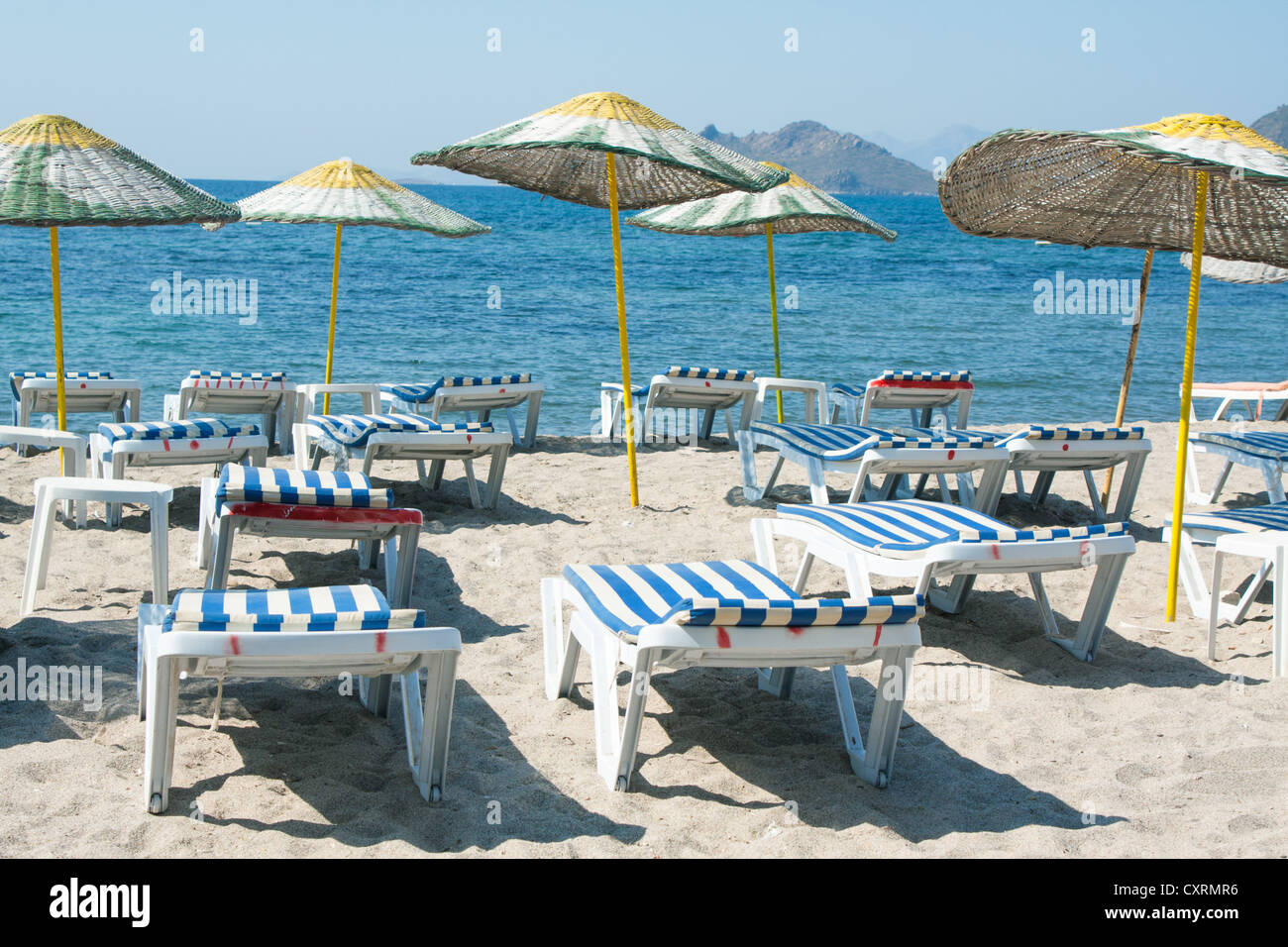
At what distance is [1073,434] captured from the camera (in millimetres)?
6812

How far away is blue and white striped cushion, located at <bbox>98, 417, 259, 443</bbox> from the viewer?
6.24 m

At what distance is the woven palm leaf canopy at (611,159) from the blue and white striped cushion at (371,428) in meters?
1.10

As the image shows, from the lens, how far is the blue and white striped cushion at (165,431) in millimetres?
6242

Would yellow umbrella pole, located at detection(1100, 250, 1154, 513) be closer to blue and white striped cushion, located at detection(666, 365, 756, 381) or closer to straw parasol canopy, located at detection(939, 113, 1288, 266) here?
straw parasol canopy, located at detection(939, 113, 1288, 266)

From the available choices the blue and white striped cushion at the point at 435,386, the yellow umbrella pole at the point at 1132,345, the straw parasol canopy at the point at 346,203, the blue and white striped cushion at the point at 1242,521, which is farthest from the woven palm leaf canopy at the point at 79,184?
the yellow umbrella pole at the point at 1132,345

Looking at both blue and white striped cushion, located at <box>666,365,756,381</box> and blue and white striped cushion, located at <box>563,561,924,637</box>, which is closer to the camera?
blue and white striped cushion, located at <box>563,561,924,637</box>

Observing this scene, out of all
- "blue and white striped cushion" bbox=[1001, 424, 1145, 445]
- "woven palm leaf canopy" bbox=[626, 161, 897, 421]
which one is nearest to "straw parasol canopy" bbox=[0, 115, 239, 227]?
"woven palm leaf canopy" bbox=[626, 161, 897, 421]

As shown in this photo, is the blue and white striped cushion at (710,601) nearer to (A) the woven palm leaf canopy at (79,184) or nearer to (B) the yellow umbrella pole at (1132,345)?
(A) the woven palm leaf canopy at (79,184)

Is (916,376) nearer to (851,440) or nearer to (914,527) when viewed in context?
(851,440)

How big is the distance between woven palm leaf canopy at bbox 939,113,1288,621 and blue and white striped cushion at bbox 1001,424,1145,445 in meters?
0.45

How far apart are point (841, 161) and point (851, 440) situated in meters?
169

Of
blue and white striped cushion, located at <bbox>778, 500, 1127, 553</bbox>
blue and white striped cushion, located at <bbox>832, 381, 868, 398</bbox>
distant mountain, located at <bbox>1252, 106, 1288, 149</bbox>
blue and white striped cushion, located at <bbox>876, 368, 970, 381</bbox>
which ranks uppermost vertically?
distant mountain, located at <bbox>1252, 106, 1288, 149</bbox>

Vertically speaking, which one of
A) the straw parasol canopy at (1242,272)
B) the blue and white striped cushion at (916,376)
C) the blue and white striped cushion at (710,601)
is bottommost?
the blue and white striped cushion at (710,601)
